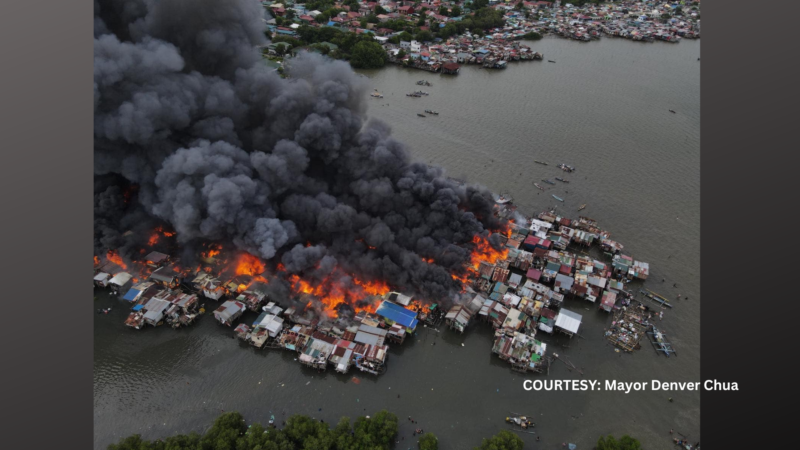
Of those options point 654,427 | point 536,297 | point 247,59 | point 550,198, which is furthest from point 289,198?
point 654,427

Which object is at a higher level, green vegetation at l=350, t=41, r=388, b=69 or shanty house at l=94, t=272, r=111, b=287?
green vegetation at l=350, t=41, r=388, b=69

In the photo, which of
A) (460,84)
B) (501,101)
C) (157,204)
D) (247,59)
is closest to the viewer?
(157,204)

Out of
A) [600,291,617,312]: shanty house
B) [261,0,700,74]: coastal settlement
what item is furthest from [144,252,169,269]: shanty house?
[261,0,700,74]: coastal settlement

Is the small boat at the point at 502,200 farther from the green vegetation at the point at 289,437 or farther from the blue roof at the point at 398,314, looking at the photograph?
the green vegetation at the point at 289,437

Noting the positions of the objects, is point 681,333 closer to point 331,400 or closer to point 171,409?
point 331,400

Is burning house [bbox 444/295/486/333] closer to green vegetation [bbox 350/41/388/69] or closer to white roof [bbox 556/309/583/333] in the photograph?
white roof [bbox 556/309/583/333]

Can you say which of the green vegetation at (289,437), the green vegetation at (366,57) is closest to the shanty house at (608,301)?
the green vegetation at (289,437)
